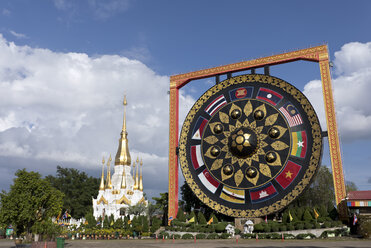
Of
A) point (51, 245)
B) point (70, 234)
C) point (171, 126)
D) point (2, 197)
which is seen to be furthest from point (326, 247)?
point (70, 234)

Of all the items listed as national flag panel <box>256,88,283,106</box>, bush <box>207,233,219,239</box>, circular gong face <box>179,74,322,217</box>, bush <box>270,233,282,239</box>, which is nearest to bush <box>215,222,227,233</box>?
bush <box>207,233,219,239</box>

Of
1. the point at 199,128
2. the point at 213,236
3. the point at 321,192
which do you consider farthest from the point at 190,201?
the point at 321,192

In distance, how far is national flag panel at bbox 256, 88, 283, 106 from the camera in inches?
1340

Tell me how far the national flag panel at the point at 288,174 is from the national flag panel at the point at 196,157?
8.68m

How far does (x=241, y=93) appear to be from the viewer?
36.3m

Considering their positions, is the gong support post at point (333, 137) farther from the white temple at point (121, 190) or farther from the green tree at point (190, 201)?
the white temple at point (121, 190)

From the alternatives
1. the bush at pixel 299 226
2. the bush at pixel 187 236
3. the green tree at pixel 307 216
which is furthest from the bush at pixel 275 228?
the bush at pixel 187 236

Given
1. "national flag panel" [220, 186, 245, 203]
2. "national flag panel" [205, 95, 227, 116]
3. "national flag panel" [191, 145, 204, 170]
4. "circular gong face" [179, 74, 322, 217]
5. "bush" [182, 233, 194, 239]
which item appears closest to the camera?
"circular gong face" [179, 74, 322, 217]

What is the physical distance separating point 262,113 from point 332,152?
746 centimetres

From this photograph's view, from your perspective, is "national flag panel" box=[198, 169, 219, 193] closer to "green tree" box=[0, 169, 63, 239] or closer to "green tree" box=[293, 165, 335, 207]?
"green tree" box=[0, 169, 63, 239]

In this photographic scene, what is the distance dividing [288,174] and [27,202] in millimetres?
22216

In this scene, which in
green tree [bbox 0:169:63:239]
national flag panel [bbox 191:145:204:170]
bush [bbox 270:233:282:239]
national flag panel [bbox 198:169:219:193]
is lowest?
bush [bbox 270:233:282:239]

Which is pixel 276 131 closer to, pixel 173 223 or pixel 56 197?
pixel 173 223

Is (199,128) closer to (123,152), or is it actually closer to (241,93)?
(241,93)
